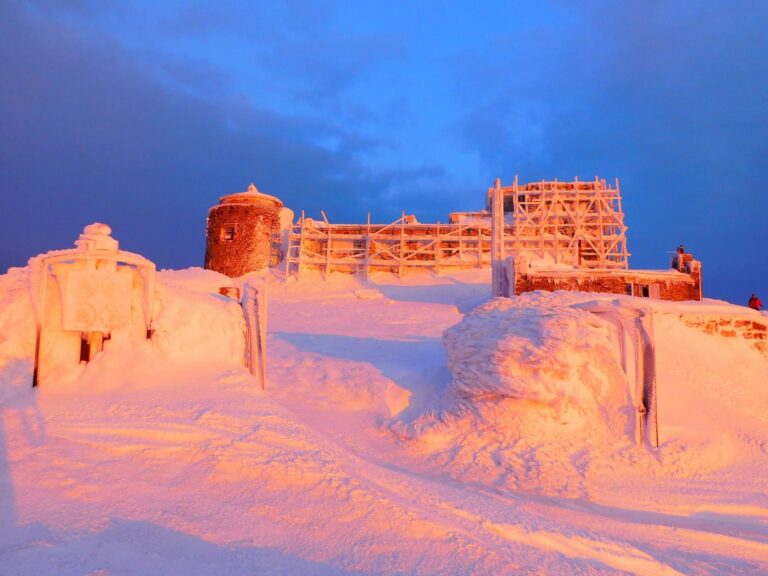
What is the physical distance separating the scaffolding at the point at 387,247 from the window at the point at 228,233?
12.7 ft

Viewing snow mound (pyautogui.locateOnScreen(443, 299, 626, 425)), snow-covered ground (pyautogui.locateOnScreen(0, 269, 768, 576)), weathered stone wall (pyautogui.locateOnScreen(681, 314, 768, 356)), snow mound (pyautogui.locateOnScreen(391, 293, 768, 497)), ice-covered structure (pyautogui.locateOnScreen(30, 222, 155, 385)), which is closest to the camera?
snow-covered ground (pyautogui.locateOnScreen(0, 269, 768, 576))

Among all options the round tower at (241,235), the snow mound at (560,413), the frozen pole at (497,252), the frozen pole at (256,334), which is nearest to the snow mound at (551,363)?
the snow mound at (560,413)

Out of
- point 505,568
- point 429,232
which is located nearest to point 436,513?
point 505,568

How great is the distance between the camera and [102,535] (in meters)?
3.12

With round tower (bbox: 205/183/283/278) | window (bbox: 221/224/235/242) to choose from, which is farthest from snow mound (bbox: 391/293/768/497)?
window (bbox: 221/224/235/242)

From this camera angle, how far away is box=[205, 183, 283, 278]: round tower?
1155 inches

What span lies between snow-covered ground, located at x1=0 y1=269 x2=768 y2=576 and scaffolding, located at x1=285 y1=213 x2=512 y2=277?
53.8 ft

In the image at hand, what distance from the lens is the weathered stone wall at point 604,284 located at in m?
17.7

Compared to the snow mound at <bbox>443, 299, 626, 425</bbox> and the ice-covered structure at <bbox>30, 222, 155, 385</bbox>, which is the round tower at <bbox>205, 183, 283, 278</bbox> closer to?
the ice-covered structure at <bbox>30, 222, 155, 385</bbox>

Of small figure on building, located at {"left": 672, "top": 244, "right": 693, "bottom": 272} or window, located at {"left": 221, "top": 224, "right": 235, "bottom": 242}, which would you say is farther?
window, located at {"left": 221, "top": 224, "right": 235, "bottom": 242}

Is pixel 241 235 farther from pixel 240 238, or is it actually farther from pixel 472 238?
pixel 472 238

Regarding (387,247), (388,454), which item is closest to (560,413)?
(388,454)

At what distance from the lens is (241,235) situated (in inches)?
1159

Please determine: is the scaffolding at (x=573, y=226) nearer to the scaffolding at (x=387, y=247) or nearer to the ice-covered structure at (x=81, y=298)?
the scaffolding at (x=387, y=247)
